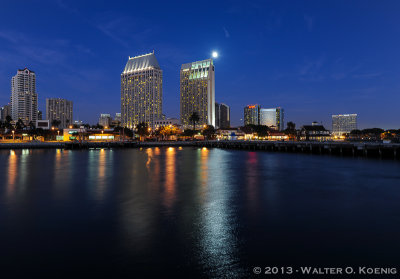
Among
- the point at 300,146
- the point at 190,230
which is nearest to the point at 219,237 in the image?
the point at 190,230

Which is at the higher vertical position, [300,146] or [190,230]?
[300,146]

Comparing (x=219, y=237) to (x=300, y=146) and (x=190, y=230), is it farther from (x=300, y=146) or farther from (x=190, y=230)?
(x=300, y=146)

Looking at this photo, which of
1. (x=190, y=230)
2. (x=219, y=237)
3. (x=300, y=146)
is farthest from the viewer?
(x=300, y=146)

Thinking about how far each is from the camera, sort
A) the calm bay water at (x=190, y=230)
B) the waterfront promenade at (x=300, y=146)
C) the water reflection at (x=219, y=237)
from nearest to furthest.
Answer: the water reflection at (x=219, y=237), the calm bay water at (x=190, y=230), the waterfront promenade at (x=300, y=146)

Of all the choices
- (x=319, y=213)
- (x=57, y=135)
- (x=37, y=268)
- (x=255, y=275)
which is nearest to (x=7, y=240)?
(x=37, y=268)

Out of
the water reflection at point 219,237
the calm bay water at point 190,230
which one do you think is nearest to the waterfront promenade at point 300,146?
the calm bay water at point 190,230

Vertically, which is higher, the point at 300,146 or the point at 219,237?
the point at 300,146

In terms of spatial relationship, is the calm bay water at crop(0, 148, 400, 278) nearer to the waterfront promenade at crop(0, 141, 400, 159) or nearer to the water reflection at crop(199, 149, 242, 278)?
the water reflection at crop(199, 149, 242, 278)

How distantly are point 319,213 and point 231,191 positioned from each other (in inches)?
389

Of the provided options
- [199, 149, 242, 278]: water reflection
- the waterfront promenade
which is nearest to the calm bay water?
[199, 149, 242, 278]: water reflection

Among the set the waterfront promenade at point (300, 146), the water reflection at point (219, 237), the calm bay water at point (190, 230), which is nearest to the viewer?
the water reflection at point (219, 237)

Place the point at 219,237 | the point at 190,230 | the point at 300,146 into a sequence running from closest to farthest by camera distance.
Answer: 1. the point at 219,237
2. the point at 190,230
3. the point at 300,146

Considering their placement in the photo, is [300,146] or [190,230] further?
[300,146]

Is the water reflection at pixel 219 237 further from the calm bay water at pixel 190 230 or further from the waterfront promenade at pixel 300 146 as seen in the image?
the waterfront promenade at pixel 300 146
